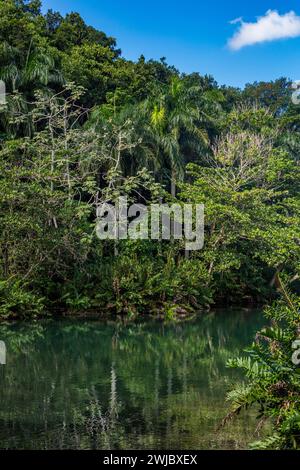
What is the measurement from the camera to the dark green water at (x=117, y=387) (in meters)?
7.64

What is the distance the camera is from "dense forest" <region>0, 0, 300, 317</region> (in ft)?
66.1

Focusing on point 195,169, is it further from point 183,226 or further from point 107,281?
point 107,281

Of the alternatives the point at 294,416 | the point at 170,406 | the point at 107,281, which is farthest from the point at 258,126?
the point at 294,416

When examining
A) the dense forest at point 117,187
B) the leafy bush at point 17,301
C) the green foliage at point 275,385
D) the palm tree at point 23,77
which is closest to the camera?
the green foliage at point 275,385

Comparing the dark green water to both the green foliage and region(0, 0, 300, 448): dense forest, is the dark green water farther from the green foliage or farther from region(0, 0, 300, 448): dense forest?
region(0, 0, 300, 448): dense forest

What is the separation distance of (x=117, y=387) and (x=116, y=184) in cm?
1399

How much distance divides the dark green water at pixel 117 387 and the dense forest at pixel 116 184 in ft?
8.97

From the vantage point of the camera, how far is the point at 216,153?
28.0 m

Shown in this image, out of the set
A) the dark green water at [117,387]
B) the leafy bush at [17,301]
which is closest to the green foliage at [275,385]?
the dark green water at [117,387]

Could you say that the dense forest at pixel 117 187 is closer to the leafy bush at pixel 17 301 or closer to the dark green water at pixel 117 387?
Result: the leafy bush at pixel 17 301

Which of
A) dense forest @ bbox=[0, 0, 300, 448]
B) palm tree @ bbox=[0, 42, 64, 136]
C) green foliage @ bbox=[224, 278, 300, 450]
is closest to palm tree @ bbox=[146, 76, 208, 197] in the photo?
dense forest @ bbox=[0, 0, 300, 448]

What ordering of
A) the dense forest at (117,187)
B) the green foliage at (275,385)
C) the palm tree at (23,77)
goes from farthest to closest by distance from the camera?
the palm tree at (23,77), the dense forest at (117,187), the green foliage at (275,385)

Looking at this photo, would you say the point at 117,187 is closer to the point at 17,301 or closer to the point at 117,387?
the point at 17,301

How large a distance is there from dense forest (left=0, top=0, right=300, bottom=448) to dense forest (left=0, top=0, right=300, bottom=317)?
0.05 meters
